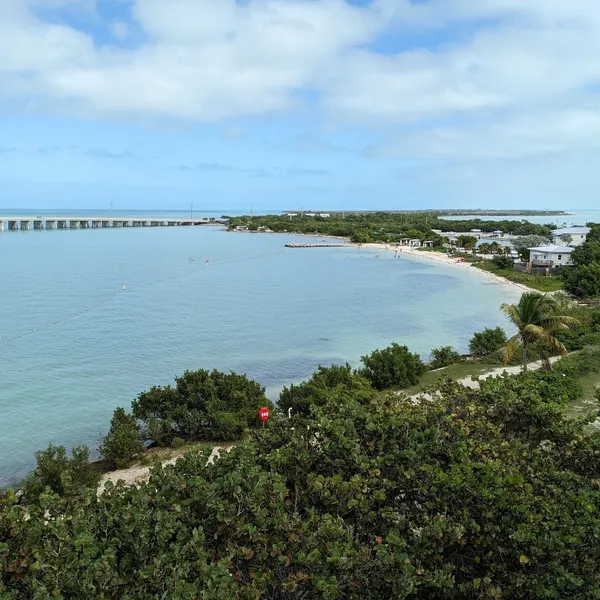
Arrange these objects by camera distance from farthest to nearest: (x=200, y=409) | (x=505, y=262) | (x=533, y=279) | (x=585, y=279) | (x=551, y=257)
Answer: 1. (x=505, y=262)
2. (x=551, y=257)
3. (x=533, y=279)
4. (x=585, y=279)
5. (x=200, y=409)

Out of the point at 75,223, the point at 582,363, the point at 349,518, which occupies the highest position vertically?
the point at 75,223

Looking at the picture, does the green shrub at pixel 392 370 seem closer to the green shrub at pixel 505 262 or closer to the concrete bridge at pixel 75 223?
the green shrub at pixel 505 262

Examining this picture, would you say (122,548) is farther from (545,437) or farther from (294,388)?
(294,388)

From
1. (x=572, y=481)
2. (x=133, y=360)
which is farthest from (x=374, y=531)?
(x=133, y=360)

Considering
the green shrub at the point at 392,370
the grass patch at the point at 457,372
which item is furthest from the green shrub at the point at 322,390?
the grass patch at the point at 457,372

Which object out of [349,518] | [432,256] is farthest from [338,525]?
[432,256]

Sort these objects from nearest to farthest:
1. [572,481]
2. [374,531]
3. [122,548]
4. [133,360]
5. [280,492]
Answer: [122,548], [280,492], [374,531], [572,481], [133,360]

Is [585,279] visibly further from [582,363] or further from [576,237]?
[576,237]

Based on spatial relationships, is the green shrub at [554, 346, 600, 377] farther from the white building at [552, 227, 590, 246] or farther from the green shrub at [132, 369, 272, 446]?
the white building at [552, 227, 590, 246]
